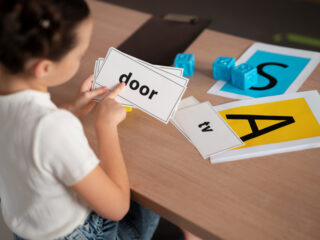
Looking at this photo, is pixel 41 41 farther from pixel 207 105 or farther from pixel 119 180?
pixel 207 105

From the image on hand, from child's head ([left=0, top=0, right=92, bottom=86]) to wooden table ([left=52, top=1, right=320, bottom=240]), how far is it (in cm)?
31

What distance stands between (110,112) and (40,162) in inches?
10.4

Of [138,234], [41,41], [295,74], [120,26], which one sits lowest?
[138,234]

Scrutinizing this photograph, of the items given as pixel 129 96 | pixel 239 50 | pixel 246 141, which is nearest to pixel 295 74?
pixel 239 50

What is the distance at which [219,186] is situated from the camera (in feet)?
2.66

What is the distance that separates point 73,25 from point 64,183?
0.34 meters

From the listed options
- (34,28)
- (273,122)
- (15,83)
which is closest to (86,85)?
(15,83)

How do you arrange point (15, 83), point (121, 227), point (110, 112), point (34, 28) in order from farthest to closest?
1. point (121, 227)
2. point (110, 112)
3. point (15, 83)
4. point (34, 28)

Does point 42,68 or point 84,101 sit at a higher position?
point 42,68

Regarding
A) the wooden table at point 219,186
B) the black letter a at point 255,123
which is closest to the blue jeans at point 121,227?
the wooden table at point 219,186

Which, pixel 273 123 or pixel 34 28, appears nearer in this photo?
pixel 34 28

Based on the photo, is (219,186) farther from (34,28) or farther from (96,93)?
(34,28)

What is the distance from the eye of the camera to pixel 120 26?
1425 mm

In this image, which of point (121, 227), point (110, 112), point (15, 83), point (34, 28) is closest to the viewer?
point (34, 28)
